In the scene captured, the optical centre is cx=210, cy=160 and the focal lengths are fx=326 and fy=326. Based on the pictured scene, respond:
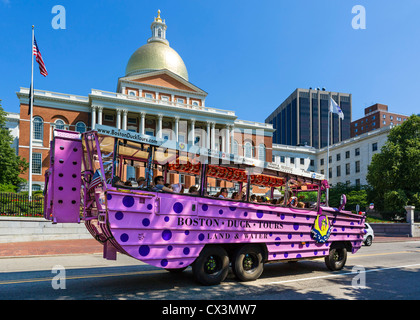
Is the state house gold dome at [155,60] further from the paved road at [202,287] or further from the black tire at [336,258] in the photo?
the black tire at [336,258]

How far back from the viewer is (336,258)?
30.7 ft

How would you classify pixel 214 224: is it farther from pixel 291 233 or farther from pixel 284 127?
pixel 284 127

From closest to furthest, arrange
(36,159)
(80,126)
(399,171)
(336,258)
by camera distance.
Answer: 1. (336,258)
2. (399,171)
3. (36,159)
4. (80,126)

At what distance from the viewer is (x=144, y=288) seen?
21.8 feet

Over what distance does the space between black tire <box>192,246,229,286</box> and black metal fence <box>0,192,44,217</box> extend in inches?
516

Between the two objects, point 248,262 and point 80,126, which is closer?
point 248,262

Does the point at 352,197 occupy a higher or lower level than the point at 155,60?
lower

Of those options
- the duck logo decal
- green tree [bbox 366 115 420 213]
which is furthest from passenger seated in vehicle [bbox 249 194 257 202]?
green tree [bbox 366 115 420 213]

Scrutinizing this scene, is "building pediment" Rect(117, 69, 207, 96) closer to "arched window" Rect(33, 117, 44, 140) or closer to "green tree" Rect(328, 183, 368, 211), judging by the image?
"arched window" Rect(33, 117, 44, 140)

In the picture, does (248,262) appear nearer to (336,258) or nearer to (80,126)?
(336,258)

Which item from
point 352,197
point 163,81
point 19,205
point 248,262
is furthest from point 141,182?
point 163,81

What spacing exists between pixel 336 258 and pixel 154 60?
55799 millimetres
